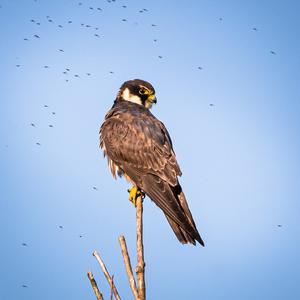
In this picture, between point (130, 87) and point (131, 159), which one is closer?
point (131, 159)

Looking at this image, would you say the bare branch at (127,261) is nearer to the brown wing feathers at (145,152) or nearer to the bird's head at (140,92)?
the brown wing feathers at (145,152)

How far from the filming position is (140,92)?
21.8 ft

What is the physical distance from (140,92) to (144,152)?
1.03m

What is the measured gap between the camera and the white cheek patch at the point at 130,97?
666 centimetres

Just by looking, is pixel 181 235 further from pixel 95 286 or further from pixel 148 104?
pixel 148 104

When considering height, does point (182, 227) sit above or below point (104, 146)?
below

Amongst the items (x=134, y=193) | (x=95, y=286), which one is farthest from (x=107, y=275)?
(x=134, y=193)

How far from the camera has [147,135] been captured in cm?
593

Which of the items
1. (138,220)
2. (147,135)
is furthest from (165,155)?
(138,220)

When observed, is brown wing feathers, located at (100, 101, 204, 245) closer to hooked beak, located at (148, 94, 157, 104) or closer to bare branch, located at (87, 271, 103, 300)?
hooked beak, located at (148, 94, 157, 104)

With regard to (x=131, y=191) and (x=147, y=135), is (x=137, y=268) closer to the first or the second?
(x=131, y=191)

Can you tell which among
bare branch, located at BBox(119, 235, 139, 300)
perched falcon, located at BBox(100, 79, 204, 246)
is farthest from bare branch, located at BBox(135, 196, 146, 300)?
perched falcon, located at BBox(100, 79, 204, 246)

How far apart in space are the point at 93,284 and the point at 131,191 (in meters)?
2.57

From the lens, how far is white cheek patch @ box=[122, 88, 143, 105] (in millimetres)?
6664
